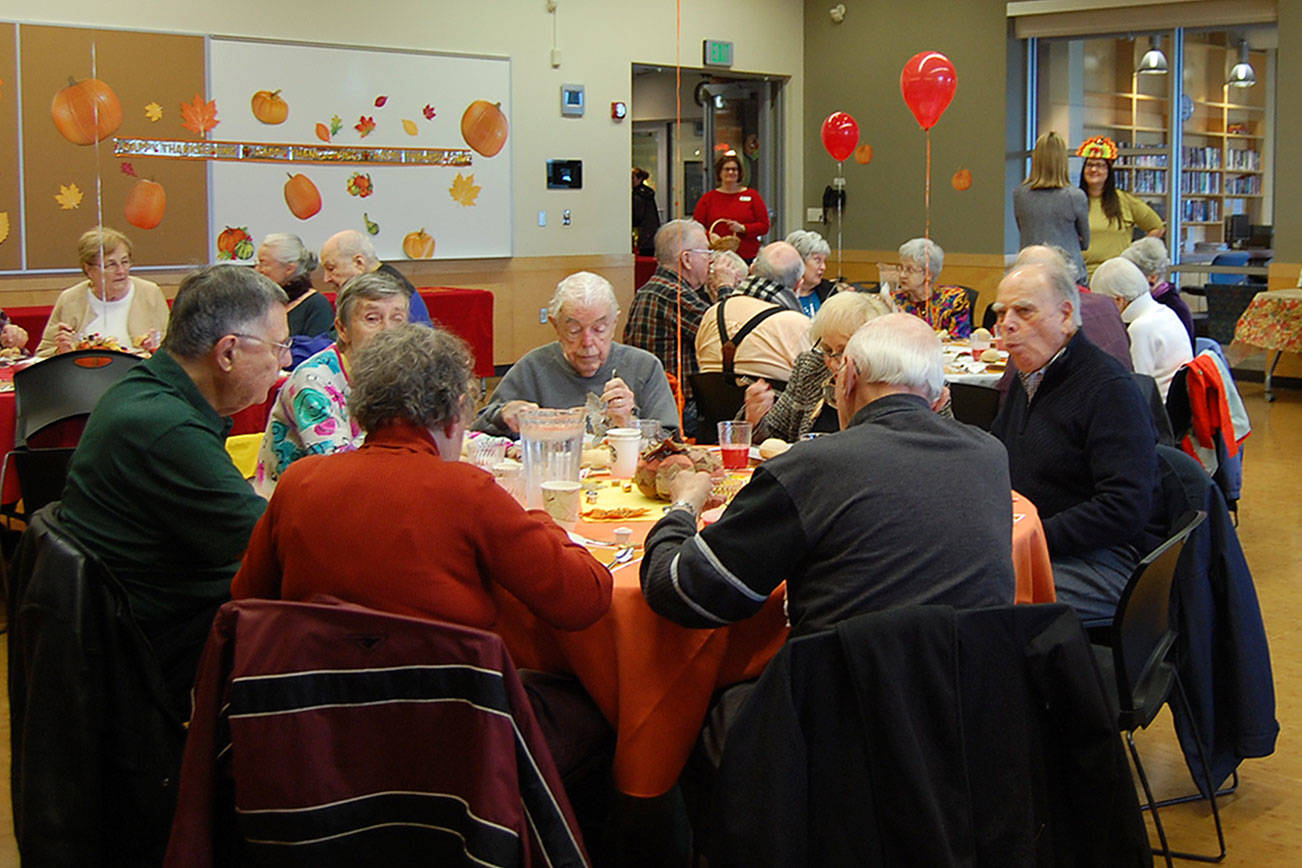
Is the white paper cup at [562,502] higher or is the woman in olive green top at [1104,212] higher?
the woman in olive green top at [1104,212]

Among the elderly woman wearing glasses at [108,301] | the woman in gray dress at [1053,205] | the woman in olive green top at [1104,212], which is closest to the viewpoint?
the elderly woman wearing glasses at [108,301]

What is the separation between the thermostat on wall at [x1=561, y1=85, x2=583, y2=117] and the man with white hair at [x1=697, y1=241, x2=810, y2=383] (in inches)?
209

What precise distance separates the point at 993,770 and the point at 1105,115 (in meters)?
11.0

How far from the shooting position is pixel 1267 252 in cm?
1051

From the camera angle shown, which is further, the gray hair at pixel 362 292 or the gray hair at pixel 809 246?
the gray hair at pixel 809 246

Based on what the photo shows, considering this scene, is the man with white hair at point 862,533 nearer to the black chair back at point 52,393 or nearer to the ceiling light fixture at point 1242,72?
the black chair back at point 52,393

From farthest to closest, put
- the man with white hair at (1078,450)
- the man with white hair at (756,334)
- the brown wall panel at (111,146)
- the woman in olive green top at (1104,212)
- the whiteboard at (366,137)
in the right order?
the whiteboard at (366,137) < the woman in olive green top at (1104,212) < the brown wall panel at (111,146) < the man with white hair at (756,334) < the man with white hair at (1078,450)

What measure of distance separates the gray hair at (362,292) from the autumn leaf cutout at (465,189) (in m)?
6.59

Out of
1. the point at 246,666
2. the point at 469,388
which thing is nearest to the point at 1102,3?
the point at 469,388

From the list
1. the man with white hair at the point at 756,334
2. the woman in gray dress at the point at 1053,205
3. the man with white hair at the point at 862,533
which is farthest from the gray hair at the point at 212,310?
the woman in gray dress at the point at 1053,205

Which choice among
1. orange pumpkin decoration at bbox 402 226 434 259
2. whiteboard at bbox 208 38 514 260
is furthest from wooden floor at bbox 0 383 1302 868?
orange pumpkin decoration at bbox 402 226 434 259

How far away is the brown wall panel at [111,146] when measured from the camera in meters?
8.03

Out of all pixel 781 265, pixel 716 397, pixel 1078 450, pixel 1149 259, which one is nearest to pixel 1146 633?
pixel 1078 450

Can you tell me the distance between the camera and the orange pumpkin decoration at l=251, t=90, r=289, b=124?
892 centimetres
